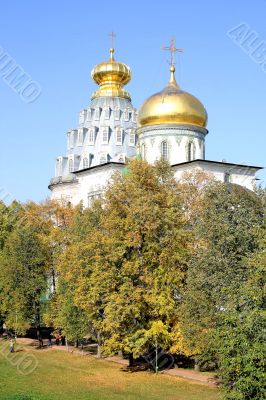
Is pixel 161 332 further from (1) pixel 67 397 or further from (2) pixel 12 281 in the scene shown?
(2) pixel 12 281

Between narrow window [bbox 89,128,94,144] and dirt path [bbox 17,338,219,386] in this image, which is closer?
dirt path [bbox 17,338,219,386]

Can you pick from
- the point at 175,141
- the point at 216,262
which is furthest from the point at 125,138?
the point at 216,262

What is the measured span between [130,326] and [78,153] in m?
31.4

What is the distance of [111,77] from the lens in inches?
2269

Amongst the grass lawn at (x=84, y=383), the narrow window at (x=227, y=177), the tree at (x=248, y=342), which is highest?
the narrow window at (x=227, y=177)

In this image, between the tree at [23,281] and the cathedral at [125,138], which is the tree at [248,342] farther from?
the cathedral at [125,138]

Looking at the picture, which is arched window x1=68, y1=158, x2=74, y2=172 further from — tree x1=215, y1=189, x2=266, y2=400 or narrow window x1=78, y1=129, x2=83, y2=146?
tree x1=215, y1=189, x2=266, y2=400

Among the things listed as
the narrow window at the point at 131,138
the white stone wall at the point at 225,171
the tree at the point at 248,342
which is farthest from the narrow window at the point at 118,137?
the tree at the point at 248,342

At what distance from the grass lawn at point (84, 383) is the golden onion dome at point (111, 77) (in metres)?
33.2

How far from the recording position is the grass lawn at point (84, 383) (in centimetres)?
2069

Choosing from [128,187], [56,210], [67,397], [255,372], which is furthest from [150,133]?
[255,372]

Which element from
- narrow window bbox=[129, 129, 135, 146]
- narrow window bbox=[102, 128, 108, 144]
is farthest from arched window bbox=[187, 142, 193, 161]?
narrow window bbox=[102, 128, 108, 144]

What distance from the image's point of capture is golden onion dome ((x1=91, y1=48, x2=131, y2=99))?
57.3 m

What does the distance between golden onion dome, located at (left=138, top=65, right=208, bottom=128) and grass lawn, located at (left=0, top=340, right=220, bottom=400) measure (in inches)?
789
